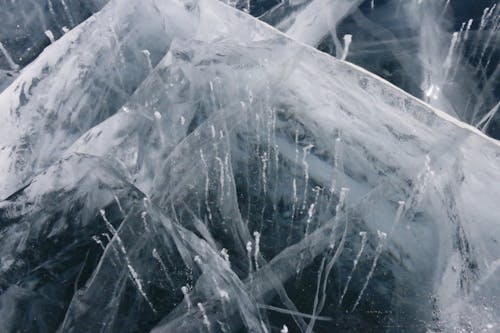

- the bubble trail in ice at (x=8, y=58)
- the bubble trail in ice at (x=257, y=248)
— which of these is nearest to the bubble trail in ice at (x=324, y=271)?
the bubble trail in ice at (x=257, y=248)

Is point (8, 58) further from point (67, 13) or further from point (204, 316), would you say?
point (204, 316)

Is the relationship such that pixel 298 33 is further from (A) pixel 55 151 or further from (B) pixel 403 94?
(A) pixel 55 151

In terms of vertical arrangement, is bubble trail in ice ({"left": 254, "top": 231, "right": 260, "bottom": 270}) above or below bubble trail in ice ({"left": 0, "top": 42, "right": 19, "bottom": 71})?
below

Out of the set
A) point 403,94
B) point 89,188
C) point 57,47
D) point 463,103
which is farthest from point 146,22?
point 463,103

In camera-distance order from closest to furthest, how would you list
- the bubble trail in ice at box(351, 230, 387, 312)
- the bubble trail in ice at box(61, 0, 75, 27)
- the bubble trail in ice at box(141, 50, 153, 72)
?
1. the bubble trail in ice at box(351, 230, 387, 312)
2. the bubble trail in ice at box(141, 50, 153, 72)
3. the bubble trail in ice at box(61, 0, 75, 27)

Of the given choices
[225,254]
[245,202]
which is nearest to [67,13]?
[245,202]

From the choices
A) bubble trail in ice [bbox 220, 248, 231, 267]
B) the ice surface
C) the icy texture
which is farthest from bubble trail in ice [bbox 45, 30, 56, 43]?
bubble trail in ice [bbox 220, 248, 231, 267]

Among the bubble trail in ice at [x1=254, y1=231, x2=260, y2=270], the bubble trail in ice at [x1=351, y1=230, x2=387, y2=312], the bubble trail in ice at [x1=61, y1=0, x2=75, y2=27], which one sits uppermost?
the bubble trail in ice at [x1=61, y1=0, x2=75, y2=27]

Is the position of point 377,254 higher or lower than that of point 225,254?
lower

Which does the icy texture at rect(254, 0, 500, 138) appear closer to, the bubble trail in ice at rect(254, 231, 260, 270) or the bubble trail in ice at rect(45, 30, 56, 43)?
the bubble trail in ice at rect(254, 231, 260, 270)
